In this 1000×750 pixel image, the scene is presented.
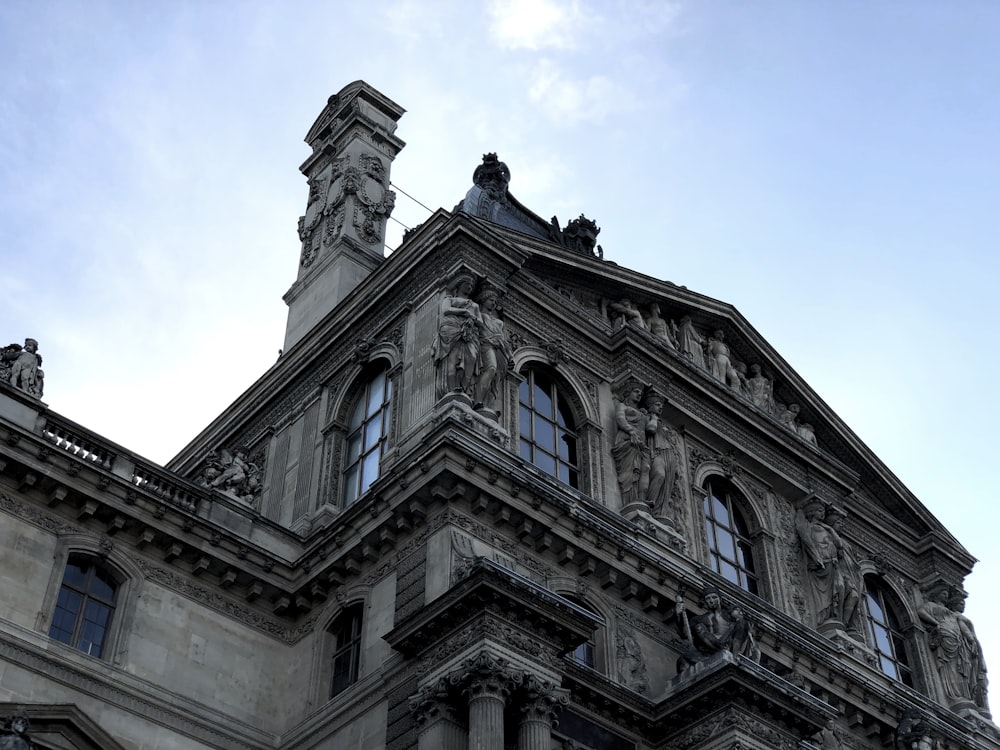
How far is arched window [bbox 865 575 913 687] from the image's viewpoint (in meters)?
33.0

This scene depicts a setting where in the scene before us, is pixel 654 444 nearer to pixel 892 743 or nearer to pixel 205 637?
pixel 892 743

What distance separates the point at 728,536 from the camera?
31109 millimetres

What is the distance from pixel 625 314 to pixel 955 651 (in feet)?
38.9

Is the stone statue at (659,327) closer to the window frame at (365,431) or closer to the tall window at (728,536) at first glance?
the tall window at (728,536)

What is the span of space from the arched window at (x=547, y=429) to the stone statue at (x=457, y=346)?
2281 mm

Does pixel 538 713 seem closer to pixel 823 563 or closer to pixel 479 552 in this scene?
pixel 479 552

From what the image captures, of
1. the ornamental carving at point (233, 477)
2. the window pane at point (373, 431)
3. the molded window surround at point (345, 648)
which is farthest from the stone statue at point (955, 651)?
the ornamental carving at point (233, 477)

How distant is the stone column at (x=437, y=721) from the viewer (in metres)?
20.8

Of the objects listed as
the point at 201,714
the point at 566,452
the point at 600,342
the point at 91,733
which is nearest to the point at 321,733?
the point at 201,714

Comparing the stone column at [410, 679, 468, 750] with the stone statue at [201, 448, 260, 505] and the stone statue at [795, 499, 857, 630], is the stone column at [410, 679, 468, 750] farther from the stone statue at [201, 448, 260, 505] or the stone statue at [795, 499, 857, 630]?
the stone statue at [795, 499, 857, 630]

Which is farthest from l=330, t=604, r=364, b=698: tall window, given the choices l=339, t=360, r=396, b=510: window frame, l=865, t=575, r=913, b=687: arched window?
l=865, t=575, r=913, b=687: arched window

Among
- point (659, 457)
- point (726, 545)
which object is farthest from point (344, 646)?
point (726, 545)

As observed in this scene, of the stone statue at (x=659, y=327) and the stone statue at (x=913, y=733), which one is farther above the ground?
the stone statue at (x=659, y=327)

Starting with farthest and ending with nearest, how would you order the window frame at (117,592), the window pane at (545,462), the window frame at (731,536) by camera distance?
the window frame at (731,536) < the window pane at (545,462) < the window frame at (117,592)
